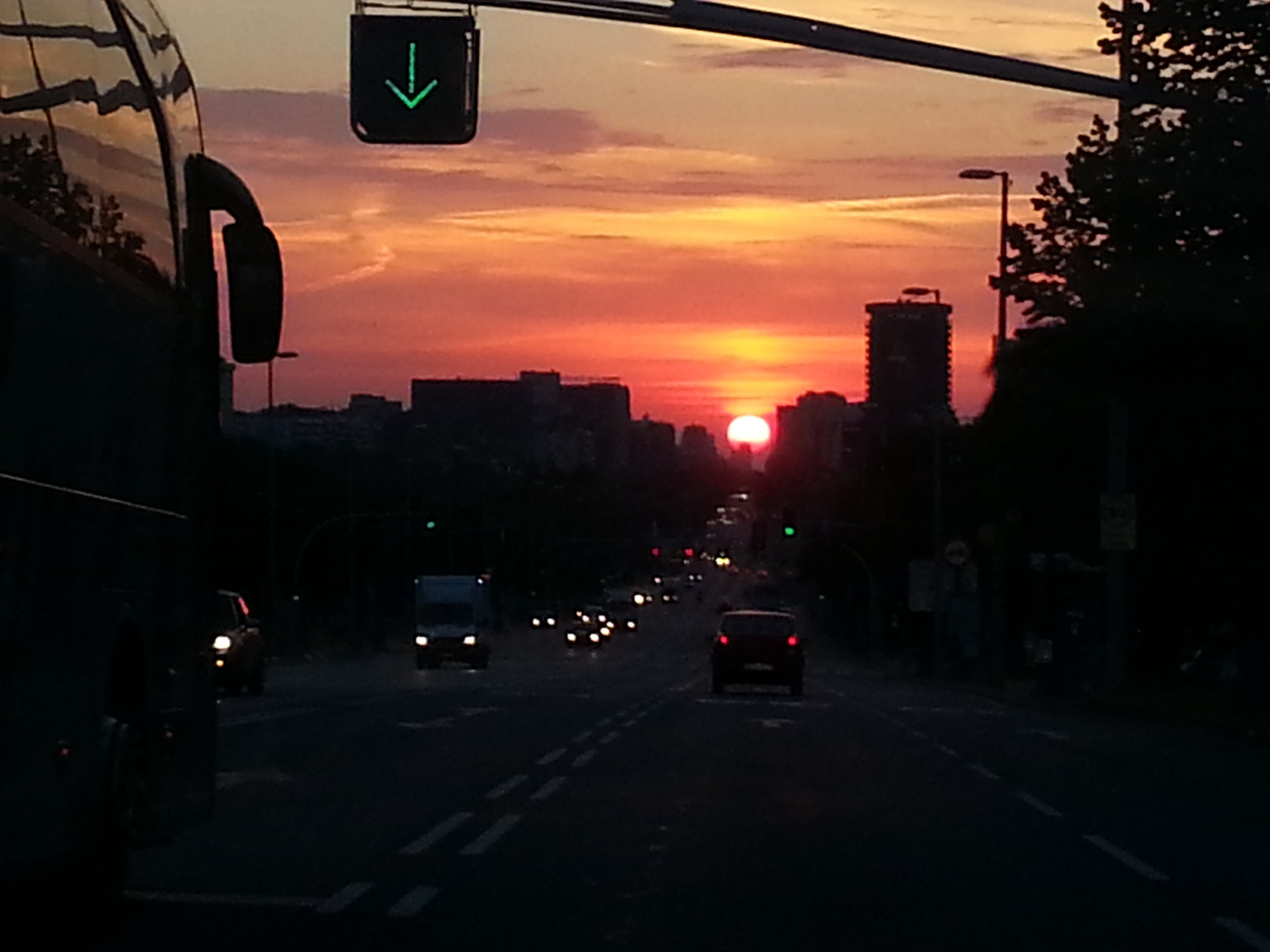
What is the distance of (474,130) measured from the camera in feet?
50.1

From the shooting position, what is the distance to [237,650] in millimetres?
43125

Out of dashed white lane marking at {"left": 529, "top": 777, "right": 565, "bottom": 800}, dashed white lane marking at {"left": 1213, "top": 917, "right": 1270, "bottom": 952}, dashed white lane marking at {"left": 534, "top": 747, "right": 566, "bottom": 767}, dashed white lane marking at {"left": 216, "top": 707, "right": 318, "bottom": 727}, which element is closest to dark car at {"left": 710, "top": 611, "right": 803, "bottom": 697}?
dashed white lane marking at {"left": 216, "top": 707, "right": 318, "bottom": 727}

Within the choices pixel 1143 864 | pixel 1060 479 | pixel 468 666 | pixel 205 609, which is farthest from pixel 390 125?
pixel 468 666

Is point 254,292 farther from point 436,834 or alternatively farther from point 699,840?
point 699,840

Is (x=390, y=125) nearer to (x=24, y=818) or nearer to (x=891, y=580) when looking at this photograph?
(x=24, y=818)

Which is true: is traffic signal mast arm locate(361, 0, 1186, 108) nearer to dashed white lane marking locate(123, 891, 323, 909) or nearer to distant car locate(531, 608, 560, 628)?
dashed white lane marking locate(123, 891, 323, 909)

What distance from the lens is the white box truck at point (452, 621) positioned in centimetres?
7312

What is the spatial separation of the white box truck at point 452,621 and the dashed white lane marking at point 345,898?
59.8 metres

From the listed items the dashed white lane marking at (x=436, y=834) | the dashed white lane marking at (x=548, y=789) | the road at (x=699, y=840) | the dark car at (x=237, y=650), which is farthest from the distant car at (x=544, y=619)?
the dashed white lane marking at (x=436, y=834)

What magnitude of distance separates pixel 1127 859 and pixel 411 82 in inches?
254

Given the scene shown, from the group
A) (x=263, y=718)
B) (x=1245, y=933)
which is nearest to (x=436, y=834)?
(x=1245, y=933)

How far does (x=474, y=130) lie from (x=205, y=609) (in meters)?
4.05

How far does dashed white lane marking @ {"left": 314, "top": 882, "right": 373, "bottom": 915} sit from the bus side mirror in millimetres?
2639

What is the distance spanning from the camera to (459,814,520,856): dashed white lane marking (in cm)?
1512
